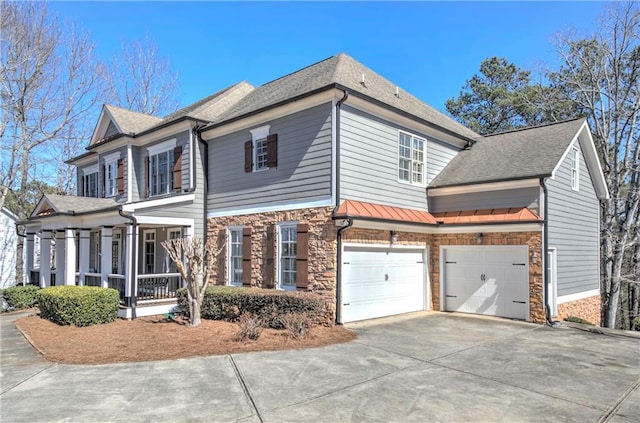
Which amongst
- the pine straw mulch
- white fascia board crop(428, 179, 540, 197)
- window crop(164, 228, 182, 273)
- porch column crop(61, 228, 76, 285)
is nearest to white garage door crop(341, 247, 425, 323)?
the pine straw mulch

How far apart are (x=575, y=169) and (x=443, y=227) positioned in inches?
209

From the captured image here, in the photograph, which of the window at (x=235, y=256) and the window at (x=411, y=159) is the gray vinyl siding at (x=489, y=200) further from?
the window at (x=235, y=256)

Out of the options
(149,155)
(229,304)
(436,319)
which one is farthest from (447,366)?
(149,155)

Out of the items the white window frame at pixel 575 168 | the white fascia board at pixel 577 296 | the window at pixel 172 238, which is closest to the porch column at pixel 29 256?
the window at pixel 172 238

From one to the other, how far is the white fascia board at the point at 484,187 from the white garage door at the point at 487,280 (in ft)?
5.76

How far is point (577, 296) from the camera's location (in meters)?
14.1

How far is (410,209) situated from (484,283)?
122 inches

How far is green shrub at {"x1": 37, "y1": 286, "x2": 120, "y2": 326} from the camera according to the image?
426 inches

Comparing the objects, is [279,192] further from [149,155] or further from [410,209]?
[149,155]

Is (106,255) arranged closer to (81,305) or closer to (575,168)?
(81,305)

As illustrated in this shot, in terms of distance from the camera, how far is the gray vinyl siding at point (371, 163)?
11.1m

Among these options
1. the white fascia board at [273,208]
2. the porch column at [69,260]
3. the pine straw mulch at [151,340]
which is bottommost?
the pine straw mulch at [151,340]

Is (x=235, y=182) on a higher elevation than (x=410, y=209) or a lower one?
higher

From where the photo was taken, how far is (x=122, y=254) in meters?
17.2
